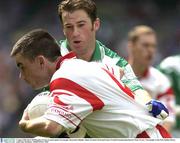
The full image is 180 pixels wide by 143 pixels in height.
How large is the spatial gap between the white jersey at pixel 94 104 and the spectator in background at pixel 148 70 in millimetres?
3928

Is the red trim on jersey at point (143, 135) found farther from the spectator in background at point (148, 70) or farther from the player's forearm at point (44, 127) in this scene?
the spectator in background at point (148, 70)

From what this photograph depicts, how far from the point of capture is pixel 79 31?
5395mm

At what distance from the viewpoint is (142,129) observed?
4.43 meters

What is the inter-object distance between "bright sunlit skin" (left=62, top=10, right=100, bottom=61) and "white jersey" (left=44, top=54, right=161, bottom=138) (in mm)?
942

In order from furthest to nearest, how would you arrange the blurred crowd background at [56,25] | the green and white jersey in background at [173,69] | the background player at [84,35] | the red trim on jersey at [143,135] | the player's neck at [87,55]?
the blurred crowd background at [56,25] → the green and white jersey in background at [173,69] → the player's neck at [87,55] → the background player at [84,35] → the red trim on jersey at [143,135]

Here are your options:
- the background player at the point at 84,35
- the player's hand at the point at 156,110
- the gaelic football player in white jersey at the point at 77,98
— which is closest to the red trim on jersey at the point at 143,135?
the gaelic football player in white jersey at the point at 77,98

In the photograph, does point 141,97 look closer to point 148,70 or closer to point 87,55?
point 87,55

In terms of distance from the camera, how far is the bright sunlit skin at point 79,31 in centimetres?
536

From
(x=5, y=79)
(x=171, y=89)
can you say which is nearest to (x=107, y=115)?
(x=171, y=89)

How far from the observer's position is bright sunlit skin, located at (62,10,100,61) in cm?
536

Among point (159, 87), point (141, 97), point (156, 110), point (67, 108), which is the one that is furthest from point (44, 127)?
point (159, 87)

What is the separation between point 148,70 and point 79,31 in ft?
11.5

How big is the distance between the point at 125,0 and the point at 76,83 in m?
11.6

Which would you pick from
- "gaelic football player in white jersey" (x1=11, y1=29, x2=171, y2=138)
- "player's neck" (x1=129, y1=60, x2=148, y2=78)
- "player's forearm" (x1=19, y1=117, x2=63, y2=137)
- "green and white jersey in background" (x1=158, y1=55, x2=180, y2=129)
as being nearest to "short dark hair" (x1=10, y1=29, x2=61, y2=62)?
"gaelic football player in white jersey" (x1=11, y1=29, x2=171, y2=138)
